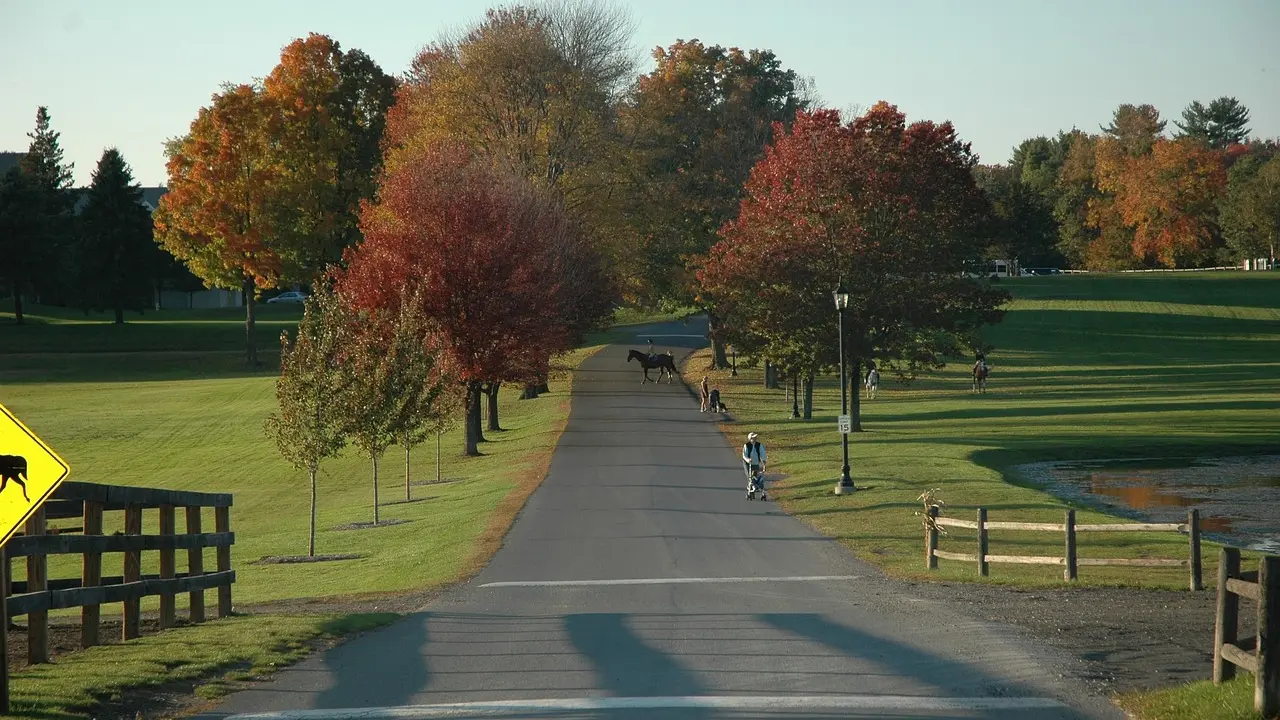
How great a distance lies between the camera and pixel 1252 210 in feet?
368

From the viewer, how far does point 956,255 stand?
43.4 metres

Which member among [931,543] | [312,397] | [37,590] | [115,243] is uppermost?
[115,243]

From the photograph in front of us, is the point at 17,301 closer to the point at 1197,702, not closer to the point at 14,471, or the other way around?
the point at 14,471

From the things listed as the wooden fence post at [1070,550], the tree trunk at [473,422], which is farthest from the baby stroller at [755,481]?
the tree trunk at [473,422]

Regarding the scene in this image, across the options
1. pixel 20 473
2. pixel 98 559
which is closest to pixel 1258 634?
pixel 20 473

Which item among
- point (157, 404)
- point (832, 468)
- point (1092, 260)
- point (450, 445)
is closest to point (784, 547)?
point (832, 468)

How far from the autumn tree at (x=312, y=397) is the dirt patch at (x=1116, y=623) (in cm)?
1479

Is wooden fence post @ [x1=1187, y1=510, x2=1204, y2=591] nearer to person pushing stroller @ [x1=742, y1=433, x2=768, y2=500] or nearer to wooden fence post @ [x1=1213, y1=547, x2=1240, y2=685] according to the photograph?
wooden fence post @ [x1=1213, y1=547, x2=1240, y2=685]

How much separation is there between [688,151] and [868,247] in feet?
78.3

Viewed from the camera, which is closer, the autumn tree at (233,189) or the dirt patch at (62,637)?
the dirt patch at (62,637)

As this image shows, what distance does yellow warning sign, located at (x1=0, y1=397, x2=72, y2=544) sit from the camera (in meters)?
8.81

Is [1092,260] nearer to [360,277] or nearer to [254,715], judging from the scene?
[360,277]

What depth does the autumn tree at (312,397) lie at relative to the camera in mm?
27469

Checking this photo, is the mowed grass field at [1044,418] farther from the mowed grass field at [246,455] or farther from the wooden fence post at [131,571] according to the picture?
the wooden fence post at [131,571]
